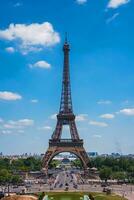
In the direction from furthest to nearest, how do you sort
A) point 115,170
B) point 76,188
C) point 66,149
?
point 115,170
point 66,149
point 76,188

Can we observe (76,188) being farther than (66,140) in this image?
No

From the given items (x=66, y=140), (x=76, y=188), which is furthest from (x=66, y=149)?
(x=76, y=188)

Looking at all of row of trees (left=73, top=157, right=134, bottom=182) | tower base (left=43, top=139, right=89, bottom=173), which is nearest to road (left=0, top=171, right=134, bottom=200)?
row of trees (left=73, top=157, right=134, bottom=182)

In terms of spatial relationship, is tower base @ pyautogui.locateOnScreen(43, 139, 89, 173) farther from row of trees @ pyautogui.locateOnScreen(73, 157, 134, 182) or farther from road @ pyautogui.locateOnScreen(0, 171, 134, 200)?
road @ pyautogui.locateOnScreen(0, 171, 134, 200)

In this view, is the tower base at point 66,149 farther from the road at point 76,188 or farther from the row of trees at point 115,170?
the road at point 76,188

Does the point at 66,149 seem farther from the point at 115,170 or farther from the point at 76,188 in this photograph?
the point at 76,188

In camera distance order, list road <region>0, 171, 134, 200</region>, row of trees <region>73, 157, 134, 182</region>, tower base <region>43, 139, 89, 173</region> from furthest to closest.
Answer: tower base <region>43, 139, 89, 173</region>
row of trees <region>73, 157, 134, 182</region>
road <region>0, 171, 134, 200</region>

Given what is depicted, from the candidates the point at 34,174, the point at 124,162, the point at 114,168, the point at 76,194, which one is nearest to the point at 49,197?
the point at 76,194

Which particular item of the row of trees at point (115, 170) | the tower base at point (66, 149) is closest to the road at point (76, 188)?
the row of trees at point (115, 170)

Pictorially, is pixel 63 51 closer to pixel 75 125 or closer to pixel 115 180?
pixel 75 125
